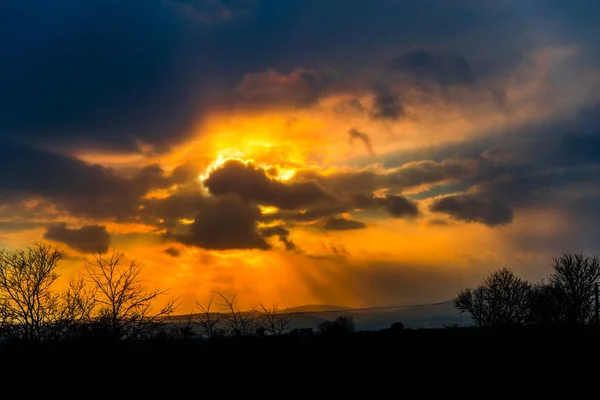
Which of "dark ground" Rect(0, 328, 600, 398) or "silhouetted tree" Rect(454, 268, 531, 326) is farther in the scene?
"silhouetted tree" Rect(454, 268, 531, 326)

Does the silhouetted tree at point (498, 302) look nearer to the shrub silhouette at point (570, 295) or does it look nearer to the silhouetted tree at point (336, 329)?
the shrub silhouette at point (570, 295)

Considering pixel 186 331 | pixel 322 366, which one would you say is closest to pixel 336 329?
pixel 186 331

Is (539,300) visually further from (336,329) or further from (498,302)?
(336,329)

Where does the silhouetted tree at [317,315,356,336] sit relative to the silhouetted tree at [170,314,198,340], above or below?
below

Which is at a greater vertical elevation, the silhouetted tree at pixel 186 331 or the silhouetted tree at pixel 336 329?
the silhouetted tree at pixel 186 331

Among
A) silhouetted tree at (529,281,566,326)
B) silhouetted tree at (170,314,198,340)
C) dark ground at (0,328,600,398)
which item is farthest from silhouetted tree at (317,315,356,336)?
silhouetted tree at (529,281,566,326)

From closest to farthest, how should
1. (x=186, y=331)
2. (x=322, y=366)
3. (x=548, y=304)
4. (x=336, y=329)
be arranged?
1. (x=322, y=366)
2. (x=186, y=331)
3. (x=336, y=329)
4. (x=548, y=304)

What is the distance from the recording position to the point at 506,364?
76.8 feet

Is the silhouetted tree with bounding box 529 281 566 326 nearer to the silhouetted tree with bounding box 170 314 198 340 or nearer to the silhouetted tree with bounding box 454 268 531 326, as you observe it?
the silhouetted tree with bounding box 454 268 531 326

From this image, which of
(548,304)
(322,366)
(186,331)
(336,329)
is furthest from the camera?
(548,304)

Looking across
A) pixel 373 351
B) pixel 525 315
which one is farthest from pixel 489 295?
pixel 373 351

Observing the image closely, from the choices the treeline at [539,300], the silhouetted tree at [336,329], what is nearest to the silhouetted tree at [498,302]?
the treeline at [539,300]

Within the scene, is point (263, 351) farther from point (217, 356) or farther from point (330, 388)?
point (330, 388)

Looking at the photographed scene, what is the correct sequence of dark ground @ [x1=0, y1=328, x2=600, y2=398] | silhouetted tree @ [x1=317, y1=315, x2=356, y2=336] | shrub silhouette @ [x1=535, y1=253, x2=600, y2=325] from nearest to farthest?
dark ground @ [x1=0, y1=328, x2=600, y2=398]
silhouetted tree @ [x1=317, y1=315, x2=356, y2=336]
shrub silhouette @ [x1=535, y1=253, x2=600, y2=325]
